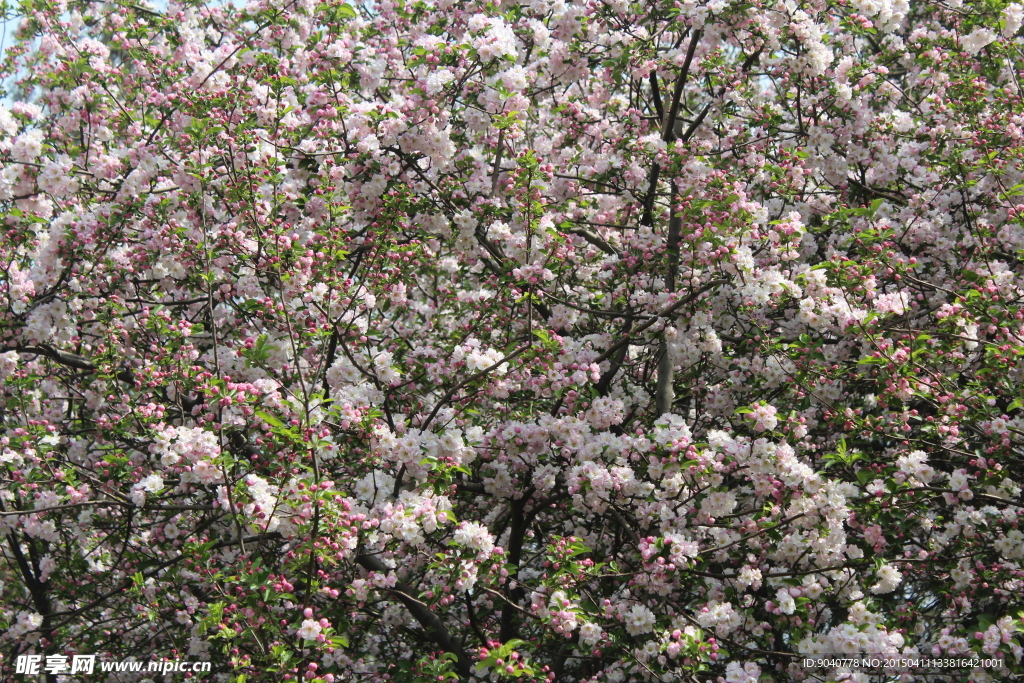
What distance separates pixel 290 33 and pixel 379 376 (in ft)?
10.3

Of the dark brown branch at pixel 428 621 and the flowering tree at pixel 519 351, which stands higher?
the flowering tree at pixel 519 351

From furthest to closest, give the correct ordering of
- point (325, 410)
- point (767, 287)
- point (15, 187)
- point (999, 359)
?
point (15, 187), point (767, 287), point (325, 410), point (999, 359)

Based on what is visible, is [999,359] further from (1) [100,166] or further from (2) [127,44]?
(2) [127,44]

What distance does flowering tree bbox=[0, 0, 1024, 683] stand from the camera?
3.65 meters

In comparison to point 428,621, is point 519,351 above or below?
above

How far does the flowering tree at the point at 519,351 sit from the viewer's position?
365 cm

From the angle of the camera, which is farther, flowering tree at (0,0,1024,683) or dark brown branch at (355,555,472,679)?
dark brown branch at (355,555,472,679)

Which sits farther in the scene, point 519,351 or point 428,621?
point 428,621

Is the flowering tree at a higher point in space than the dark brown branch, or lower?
higher

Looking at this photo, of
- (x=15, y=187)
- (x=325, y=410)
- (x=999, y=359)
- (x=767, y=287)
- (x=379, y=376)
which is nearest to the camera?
(x=999, y=359)

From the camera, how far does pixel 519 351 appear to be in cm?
412

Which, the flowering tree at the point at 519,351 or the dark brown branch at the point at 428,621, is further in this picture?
the dark brown branch at the point at 428,621

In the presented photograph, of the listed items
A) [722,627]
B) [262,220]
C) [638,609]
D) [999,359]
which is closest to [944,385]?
[999,359]

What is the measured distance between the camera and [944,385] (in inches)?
151
